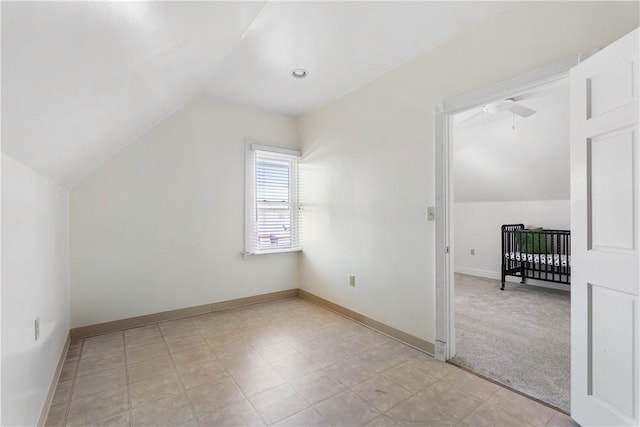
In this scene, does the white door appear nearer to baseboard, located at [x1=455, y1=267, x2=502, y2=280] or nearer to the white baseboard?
the white baseboard

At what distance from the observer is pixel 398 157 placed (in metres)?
2.86

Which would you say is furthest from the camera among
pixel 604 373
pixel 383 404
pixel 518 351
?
A: pixel 518 351

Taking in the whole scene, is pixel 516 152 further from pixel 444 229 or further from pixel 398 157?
pixel 444 229

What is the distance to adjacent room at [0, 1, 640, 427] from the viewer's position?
4.45 feet

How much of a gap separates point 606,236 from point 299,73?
2.66 metres

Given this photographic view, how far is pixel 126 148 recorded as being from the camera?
3.14m

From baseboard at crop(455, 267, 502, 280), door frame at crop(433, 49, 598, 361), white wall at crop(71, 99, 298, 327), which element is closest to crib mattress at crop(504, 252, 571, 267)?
baseboard at crop(455, 267, 502, 280)

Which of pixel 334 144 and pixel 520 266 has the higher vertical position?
pixel 334 144

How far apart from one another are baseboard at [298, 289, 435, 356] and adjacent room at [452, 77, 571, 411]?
252mm

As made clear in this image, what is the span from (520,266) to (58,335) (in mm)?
5849

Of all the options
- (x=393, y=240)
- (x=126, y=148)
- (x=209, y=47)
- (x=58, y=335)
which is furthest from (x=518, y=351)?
(x=126, y=148)

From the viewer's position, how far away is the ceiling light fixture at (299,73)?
2902 mm

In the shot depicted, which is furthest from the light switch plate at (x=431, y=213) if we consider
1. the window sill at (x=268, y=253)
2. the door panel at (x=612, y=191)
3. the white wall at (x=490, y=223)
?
the white wall at (x=490, y=223)

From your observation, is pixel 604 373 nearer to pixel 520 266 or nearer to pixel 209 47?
pixel 209 47
